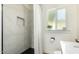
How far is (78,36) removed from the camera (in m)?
0.96

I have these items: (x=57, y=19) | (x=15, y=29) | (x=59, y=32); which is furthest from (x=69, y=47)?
(x=15, y=29)

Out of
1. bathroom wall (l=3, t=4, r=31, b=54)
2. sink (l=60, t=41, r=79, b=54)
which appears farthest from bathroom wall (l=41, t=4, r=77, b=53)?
bathroom wall (l=3, t=4, r=31, b=54)

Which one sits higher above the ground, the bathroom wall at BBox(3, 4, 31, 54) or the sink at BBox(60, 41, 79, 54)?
the bathroom wall at BBox(3, 4, 31, 54)

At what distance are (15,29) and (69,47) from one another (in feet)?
1.91

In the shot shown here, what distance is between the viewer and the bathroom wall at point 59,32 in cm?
98

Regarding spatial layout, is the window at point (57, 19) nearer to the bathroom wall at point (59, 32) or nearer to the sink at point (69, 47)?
the bathroom wall at point (59, 32)

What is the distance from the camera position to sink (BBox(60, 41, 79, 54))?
3.09ft

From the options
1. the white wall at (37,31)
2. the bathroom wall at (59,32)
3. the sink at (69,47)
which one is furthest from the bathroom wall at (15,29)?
the sink at (69,47)

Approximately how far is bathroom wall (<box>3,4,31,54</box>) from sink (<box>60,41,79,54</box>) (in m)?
0.37

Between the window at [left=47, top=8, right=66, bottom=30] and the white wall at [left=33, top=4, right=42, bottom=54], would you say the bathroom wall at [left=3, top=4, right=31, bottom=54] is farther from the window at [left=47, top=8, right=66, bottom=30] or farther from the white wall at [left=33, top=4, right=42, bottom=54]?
the window at [left=47, top=8, right=66, bottom=30]

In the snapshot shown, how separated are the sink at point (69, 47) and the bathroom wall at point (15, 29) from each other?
371mm
